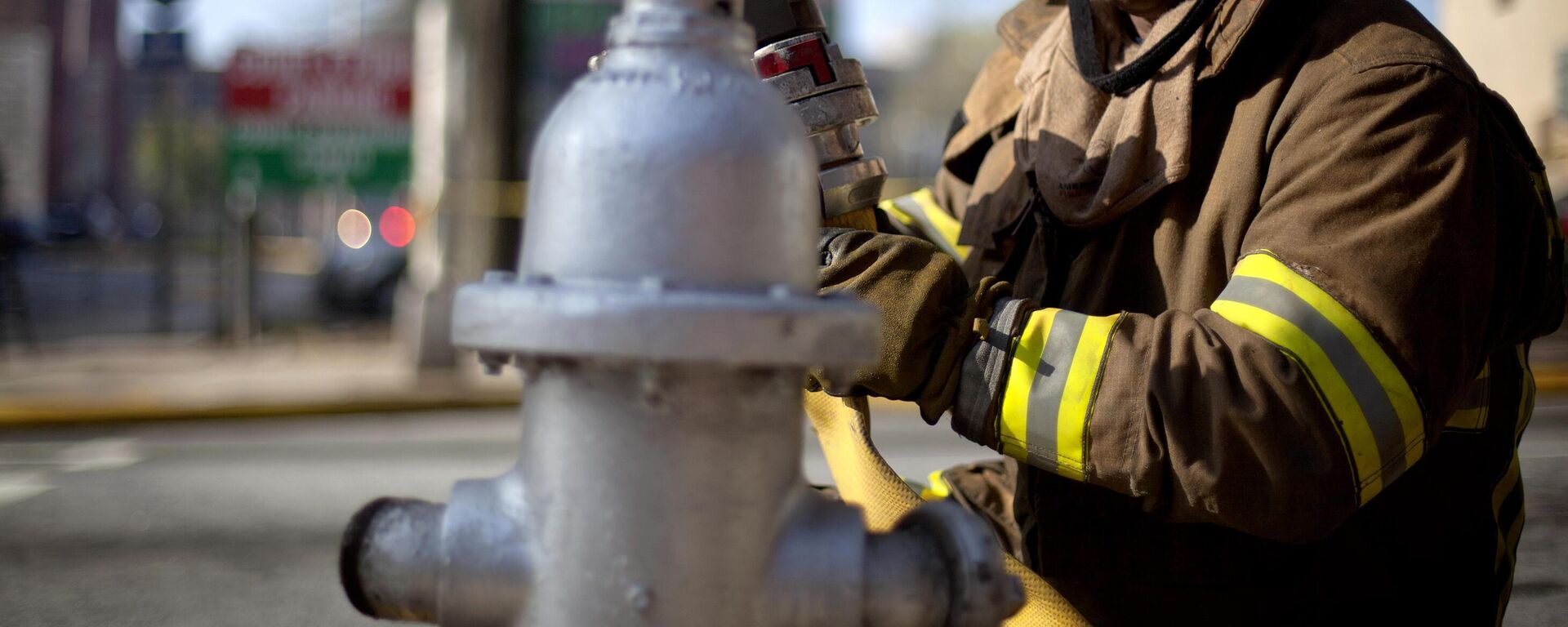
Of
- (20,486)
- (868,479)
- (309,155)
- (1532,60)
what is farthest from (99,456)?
(1532,60)

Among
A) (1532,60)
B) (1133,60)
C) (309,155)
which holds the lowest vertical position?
(309,155)

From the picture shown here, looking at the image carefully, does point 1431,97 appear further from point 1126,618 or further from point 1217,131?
point 1126,618

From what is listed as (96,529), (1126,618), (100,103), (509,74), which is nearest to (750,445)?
(1126,618)

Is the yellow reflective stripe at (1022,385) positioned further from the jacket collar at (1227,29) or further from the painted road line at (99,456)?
the painted road line at (99,456)

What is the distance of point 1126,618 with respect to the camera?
163 centimetres

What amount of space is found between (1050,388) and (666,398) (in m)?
0.67

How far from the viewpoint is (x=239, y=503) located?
4504 millimetres

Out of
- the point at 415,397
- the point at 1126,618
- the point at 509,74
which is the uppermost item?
the point at 509,74

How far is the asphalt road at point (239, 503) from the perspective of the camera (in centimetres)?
308

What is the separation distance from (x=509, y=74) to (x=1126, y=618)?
727cm

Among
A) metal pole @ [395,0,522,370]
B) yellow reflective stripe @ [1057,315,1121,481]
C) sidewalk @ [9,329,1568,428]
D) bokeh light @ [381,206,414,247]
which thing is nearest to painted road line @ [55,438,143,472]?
sidewalk @ [9,329,1568,428]

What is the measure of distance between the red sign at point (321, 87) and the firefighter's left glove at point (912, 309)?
934 cm

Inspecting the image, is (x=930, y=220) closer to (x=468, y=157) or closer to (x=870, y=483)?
(x=870, y=483)

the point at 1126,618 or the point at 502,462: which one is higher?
the point at 1126,618
